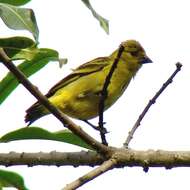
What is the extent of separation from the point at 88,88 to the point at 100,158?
2.41m

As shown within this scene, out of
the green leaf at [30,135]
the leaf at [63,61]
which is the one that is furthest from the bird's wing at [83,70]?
the leaf at [63,61]

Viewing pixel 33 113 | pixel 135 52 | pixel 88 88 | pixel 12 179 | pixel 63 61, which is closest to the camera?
pixel 12 179

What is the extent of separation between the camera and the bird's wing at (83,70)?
545cm

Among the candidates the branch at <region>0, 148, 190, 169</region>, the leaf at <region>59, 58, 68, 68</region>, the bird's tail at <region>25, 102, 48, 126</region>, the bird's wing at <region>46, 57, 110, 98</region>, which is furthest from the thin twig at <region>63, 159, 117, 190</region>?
the bird's wing at <region>46, 57, 110, 98</region>

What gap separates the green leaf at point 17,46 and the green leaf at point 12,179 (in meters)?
0.54

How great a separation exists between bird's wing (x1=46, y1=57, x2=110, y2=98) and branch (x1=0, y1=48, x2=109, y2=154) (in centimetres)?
265

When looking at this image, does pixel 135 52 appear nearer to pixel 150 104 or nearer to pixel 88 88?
pixel 88 88

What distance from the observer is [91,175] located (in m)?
2.43

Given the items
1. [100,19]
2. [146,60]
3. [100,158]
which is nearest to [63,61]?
[100,19]

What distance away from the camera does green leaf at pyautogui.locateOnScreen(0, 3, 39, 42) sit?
2422 mm

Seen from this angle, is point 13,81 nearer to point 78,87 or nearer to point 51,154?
point 51,154

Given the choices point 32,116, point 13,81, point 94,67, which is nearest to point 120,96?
point 94,67

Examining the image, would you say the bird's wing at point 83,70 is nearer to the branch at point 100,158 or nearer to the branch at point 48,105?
the branch at point 100,158

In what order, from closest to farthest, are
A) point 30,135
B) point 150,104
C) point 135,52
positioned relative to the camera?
point 30,135 → point 150,104 → point 135,52
